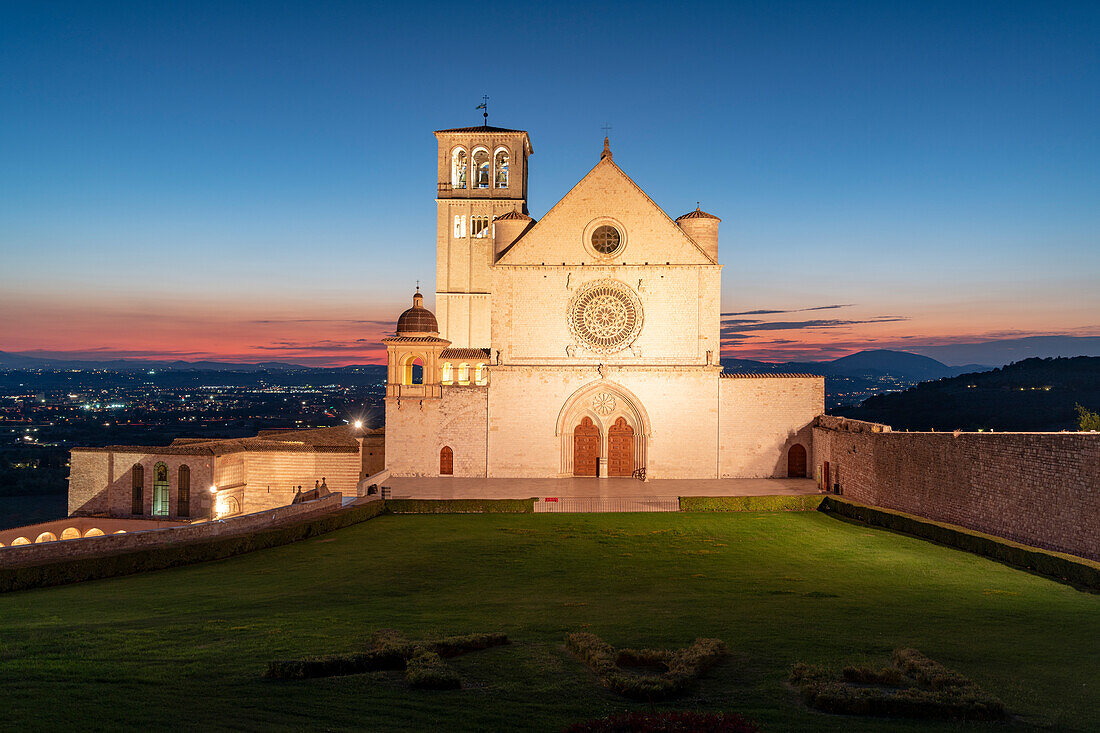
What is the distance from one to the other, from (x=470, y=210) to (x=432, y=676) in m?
36.4

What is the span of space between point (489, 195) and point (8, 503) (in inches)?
2213

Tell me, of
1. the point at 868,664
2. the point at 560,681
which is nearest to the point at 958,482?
the point at 868,664

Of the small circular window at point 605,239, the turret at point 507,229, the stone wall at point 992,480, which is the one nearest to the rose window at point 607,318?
the small circular window at point 605,239

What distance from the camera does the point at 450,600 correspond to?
591 inches

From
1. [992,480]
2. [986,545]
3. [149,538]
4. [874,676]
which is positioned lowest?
[149,538]

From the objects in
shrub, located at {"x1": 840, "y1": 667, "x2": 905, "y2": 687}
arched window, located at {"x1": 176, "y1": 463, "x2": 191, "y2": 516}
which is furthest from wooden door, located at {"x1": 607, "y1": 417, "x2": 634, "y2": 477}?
shrub, located at {"x1": 840, "y1": 667, "x2": 905, "y2": 687}

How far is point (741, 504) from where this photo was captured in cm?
2814

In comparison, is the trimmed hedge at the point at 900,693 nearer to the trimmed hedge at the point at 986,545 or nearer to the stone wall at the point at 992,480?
the trimmed hedge at the point at 986,545

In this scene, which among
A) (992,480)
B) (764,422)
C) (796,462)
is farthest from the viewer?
(796,462)

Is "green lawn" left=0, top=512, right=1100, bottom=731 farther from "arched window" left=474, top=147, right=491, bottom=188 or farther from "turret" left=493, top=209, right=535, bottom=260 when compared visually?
"arched window" left=474, top=147, right=491, bottom=188

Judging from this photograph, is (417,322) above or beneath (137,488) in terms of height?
above

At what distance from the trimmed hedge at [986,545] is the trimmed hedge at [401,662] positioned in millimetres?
13562

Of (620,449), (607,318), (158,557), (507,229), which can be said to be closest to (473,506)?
(620,449)

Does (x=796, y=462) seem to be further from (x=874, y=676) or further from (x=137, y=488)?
(x=137, y=488)
